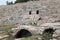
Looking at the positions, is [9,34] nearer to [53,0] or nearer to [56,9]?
[56,9]

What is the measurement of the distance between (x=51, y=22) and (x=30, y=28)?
2756 mm

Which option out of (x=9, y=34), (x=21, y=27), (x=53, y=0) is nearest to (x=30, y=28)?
(x=21, y=27)

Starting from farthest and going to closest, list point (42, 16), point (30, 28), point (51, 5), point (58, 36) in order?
point (51, 5) < point (42, 16) < point (30, 28) < point (58, 36)

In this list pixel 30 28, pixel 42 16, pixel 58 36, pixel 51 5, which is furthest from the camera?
pixel 51 5

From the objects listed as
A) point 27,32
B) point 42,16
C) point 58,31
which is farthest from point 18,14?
point 58,31

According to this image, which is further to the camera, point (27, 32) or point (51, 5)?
point (51, 5)

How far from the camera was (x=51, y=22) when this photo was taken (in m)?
24.8

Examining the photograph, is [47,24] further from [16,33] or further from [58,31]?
[16,33]

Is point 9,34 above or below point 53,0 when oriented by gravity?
below

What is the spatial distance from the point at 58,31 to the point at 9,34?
5537mm

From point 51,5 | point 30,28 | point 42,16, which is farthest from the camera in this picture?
point 51,5

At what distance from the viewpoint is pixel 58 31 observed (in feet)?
72.7

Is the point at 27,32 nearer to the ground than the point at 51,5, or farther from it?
nearer to the ground

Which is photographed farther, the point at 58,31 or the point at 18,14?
the point at 18,14
